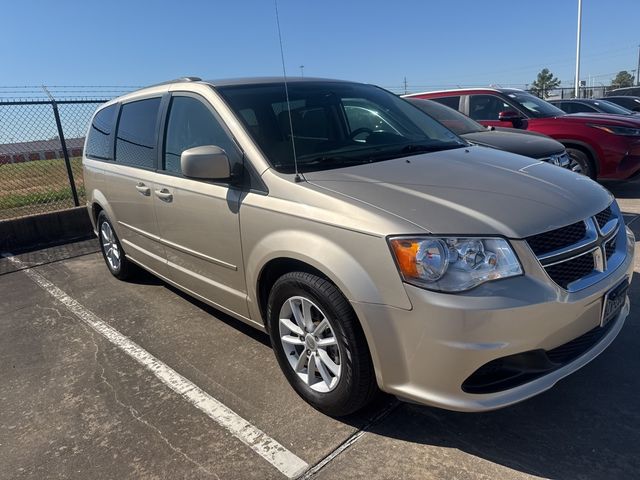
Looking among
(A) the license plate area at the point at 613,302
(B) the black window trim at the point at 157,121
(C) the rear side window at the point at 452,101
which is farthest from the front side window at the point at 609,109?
(B) the black window trim at the point at 157,121

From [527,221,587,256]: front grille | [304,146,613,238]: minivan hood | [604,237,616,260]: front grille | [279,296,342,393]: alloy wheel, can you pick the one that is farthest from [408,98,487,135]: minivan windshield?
Answer: [279,296,342,393]: alloy wheel

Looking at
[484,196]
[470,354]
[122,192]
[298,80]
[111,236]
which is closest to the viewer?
[470,354]

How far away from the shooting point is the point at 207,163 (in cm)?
287

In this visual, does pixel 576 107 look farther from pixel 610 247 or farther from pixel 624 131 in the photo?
pixel 610 247

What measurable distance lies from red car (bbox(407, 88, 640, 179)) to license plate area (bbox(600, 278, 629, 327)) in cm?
417

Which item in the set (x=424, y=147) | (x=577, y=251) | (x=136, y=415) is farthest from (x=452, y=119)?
(x=136, y=415)

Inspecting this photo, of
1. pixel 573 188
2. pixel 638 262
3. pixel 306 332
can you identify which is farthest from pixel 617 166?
pixel 306 332

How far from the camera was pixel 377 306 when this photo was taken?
7.41 ft

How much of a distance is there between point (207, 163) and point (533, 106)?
6.88 m

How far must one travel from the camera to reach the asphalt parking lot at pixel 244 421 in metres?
2.37

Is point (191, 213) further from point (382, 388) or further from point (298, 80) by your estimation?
point (382, 388)

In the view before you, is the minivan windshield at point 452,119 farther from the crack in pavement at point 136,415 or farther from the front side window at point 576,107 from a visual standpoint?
the front side window at point 576,107

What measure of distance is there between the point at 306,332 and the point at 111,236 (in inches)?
127

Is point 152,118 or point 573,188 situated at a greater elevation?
point 152,118
